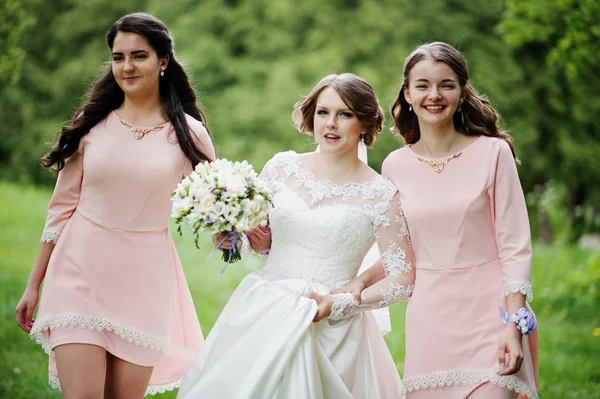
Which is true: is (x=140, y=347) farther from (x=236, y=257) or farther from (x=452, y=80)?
(x=452, y=80)

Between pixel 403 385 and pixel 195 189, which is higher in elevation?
pixel 195 189

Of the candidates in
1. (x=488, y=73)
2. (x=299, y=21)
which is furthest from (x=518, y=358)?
(x=299, y=21)

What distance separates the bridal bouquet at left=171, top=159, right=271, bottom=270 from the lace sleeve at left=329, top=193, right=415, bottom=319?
0.70m

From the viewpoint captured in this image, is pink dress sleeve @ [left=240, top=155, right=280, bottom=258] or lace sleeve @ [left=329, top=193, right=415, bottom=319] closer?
lace sleeve @ [left=329, top=193, right=415, bottom=319]

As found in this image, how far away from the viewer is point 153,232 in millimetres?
4949

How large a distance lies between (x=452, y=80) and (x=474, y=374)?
5.34 feet

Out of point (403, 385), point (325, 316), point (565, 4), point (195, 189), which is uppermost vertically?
point (565, 4)

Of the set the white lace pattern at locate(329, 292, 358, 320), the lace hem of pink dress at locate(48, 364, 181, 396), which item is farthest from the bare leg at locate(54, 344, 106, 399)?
the white lace pattern at locate(329, 292, 358, 320)

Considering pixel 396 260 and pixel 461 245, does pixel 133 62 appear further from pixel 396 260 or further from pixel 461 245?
pixel 461 245

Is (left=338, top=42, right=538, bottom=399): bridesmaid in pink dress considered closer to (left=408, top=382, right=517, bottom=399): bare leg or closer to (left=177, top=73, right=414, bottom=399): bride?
(left=408, top=382, right=517, bottom=399): bare leg

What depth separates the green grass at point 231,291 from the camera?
7.73 meters

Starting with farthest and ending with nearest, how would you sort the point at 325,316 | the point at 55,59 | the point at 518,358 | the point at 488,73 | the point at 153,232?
the point at 55,59 → the point at 488,73 → the point at 153,232 → the point at 325,316 → the point at 518,358

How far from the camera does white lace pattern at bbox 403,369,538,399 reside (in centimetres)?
428

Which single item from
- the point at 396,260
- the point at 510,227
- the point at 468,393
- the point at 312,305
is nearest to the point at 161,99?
the point at 312,305
